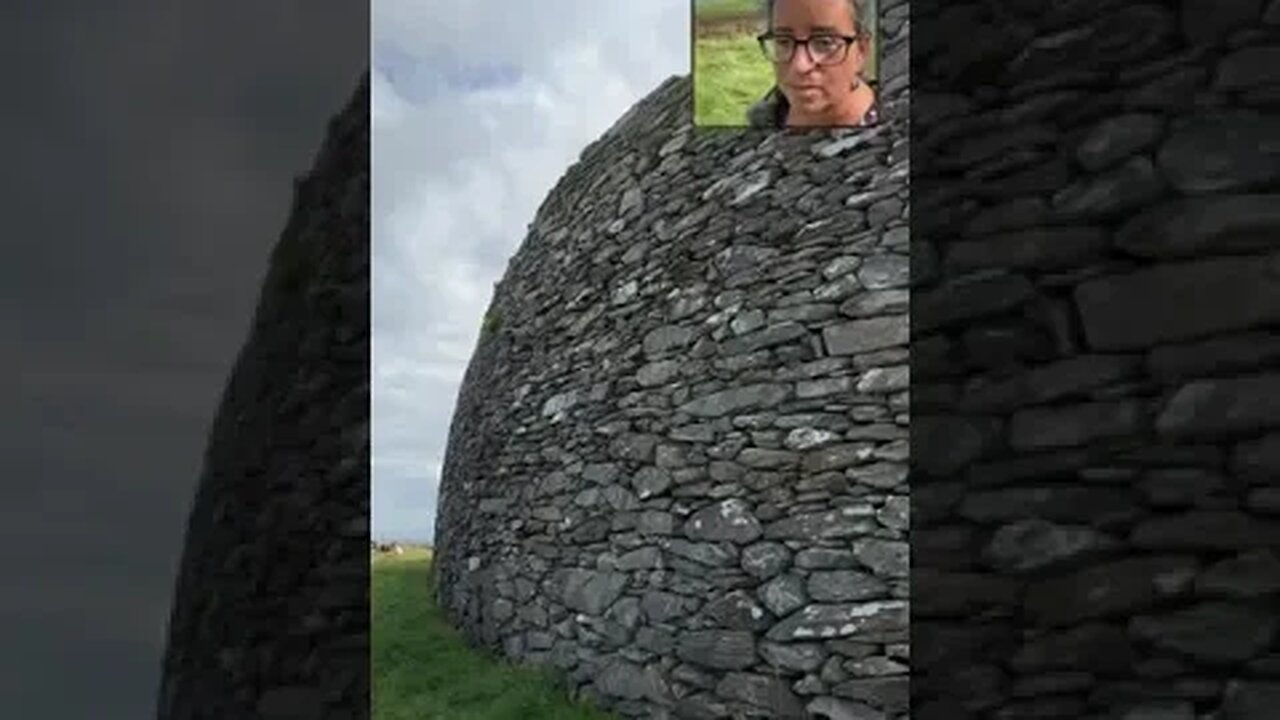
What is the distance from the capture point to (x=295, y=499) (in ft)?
10.2

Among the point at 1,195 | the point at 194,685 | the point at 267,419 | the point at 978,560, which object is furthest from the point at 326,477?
the point at 978,560

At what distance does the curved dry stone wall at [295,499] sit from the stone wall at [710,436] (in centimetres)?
177

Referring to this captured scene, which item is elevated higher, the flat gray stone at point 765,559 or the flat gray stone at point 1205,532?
the flat gray stone at point 1205,532

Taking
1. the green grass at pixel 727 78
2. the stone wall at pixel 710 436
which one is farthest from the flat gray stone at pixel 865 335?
the green grass at pixel 727 78

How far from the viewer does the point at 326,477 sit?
3.11 meters

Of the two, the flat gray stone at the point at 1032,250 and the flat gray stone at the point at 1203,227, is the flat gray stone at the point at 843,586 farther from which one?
the flat gray stone at the point at 1203,227

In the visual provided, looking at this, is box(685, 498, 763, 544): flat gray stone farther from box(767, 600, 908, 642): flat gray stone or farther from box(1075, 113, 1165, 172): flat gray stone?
box(1075, 113, 1165, 172): flat gray stone

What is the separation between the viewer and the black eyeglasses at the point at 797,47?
4.50 meters

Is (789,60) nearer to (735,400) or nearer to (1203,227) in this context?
(735,400)

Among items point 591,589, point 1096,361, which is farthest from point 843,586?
point 1096,361

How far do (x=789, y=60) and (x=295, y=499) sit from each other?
222cm

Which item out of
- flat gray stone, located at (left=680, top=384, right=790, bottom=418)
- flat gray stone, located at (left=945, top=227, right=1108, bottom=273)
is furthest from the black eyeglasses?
flat gray stone, located at (left=945, top=227, right=1108, bottom=273)

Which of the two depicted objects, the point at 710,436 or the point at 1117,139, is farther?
the point at 710,436

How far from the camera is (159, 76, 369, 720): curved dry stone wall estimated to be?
309cm
